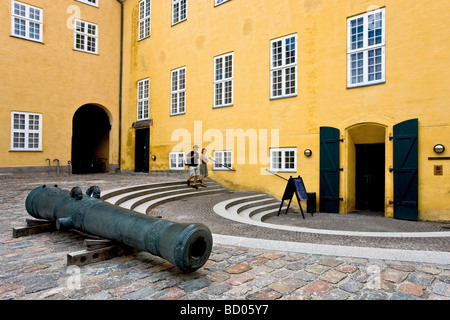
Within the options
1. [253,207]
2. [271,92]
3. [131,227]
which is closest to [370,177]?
[271,92]

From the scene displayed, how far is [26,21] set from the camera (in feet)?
50.3

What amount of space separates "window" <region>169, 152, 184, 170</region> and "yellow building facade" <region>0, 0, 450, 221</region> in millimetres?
85

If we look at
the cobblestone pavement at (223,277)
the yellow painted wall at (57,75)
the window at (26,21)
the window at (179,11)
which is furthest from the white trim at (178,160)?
the cobblestone pavement at (223,277)

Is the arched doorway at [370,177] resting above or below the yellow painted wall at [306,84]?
below

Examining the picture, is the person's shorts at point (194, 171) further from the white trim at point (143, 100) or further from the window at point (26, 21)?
the window at point (26, 21)

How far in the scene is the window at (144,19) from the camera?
1819 cm

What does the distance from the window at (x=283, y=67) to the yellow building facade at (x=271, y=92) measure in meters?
0.05

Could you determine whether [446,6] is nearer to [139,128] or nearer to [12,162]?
[139,128]

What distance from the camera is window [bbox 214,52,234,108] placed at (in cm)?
1392

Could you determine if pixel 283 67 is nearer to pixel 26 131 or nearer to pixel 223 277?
pixel 223 277

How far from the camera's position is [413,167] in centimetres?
926

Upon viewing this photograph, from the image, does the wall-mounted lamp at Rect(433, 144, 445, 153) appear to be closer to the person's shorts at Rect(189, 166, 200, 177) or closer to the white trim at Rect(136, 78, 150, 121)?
the person's shorts at Rect(189, 166, 200, 177)

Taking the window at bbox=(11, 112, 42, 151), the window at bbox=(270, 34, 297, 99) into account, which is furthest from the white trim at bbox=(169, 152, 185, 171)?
the window at bbox=(11, 112, 42, 151)

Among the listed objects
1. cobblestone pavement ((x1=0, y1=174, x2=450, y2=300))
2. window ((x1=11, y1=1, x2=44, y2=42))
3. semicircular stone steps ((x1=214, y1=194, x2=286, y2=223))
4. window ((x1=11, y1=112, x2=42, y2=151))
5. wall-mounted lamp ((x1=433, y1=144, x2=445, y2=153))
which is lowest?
semicircular stone steps ((x1=214, y1=194, x2=286, y2=223))
